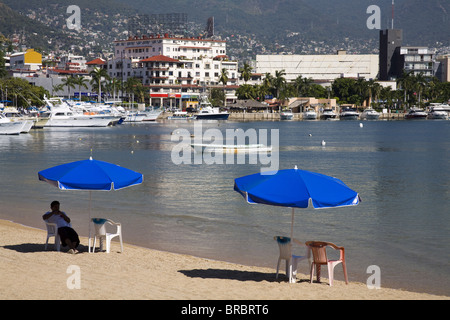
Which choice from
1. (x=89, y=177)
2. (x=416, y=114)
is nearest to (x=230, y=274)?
(x=89, y=177)

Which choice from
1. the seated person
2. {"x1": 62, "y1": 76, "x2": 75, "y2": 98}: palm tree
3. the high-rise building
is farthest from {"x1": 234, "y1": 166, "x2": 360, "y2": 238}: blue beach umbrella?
the high-rise building

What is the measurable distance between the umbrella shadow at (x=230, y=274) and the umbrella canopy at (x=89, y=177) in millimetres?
2376

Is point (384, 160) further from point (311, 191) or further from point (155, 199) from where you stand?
point (311, 191)

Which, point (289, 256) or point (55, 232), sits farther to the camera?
point (55, 232)

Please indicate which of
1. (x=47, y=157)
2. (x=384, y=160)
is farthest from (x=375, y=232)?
(x=47, y=157)

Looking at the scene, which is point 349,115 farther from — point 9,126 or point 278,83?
point 9,126

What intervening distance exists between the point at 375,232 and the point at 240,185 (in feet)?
30.0

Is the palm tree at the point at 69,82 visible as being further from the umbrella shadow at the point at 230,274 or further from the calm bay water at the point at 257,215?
the umbrella shadow at the point at 230,274

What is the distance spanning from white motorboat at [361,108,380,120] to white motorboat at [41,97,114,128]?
74.2m

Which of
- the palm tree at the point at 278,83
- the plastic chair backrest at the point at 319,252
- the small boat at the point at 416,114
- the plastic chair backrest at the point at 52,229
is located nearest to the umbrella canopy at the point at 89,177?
the plastic chair backrest at the point at 52,229

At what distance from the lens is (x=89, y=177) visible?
1379 cm

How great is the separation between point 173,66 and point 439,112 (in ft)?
216

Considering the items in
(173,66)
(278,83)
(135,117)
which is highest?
(173,66)

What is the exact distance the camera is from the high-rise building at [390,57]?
19100cm
